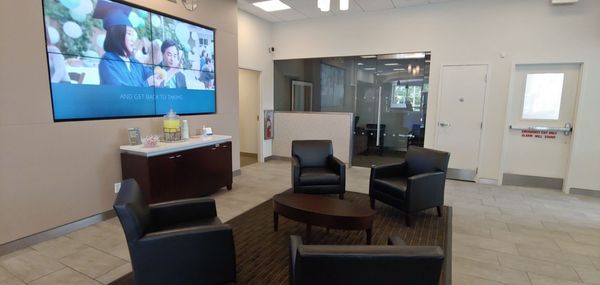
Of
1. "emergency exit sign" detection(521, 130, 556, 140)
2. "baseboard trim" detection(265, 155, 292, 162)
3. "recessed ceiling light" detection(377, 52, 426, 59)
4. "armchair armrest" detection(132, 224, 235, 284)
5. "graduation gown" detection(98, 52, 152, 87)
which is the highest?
"recessed ceiling light" detection(377, 52, 426, 59)

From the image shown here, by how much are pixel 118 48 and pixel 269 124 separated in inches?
155

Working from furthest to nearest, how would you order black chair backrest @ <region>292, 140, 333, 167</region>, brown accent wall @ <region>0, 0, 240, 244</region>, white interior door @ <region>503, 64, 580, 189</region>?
white interior door @ <region>503, 64, 580, 189</region>
black chair backrest @ <region>292, 140, 333, 167</region>
brown accent wall @ <region>0, 0, 240, 244</region>

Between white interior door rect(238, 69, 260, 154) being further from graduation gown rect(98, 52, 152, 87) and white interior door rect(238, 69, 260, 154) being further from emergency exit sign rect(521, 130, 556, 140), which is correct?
emergency exit sign rect(521, 130, 556, 140)

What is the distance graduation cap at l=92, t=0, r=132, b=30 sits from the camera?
11.0 feet

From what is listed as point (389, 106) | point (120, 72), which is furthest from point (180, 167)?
point (389, 106)

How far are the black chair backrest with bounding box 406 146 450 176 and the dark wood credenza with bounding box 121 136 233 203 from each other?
8.91 feet

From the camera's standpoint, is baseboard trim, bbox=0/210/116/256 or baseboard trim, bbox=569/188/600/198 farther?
baseboard trim, bbox=569/188/600/198

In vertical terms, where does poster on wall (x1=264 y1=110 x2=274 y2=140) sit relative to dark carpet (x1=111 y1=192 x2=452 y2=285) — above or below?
above

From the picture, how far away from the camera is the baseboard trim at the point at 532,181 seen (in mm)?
5141

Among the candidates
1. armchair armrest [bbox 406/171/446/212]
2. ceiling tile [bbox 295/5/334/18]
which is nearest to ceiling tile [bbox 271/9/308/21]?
ceiling tile [bbox 295/5/334/18]

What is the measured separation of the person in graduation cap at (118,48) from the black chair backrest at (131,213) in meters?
1.89

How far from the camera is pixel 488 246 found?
310 cm

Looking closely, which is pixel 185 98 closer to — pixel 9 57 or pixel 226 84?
pixel 226 84

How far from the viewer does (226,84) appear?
5.32 metres
